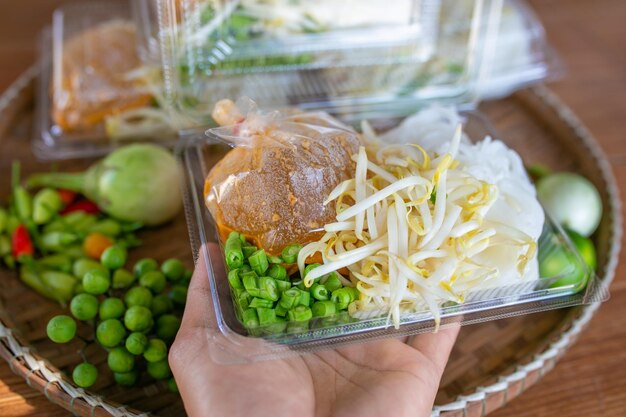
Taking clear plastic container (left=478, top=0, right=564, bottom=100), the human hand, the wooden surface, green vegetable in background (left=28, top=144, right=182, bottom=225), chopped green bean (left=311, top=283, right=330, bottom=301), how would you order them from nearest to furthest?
the human hand, chopped green bean (left=311, top=283, right=330, bottom=301), the wooden surface, green vegetable in background (left=28, top=144, right=182, bottom=225), clear plastic container (left=478, top=0, right=564, bottom=100)

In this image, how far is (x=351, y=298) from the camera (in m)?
1.23

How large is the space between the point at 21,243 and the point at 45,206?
0.45 ft

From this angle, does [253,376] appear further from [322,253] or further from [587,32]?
[587,32]

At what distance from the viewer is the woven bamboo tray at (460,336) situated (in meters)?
1.36

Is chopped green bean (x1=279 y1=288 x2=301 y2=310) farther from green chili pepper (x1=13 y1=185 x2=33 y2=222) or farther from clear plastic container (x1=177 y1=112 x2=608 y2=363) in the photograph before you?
green chili pepper (x1=13 y1=185 x2=33 y2=222)

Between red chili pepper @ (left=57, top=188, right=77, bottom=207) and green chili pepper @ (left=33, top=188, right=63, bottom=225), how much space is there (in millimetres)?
27

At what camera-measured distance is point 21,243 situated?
1635 millimetres

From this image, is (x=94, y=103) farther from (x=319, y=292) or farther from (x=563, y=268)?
(x=563, y=268)

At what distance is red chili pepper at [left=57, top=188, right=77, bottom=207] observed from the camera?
5.94ft

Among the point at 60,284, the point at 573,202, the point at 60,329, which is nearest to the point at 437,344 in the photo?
the point at 573,202

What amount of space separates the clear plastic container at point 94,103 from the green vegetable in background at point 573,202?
3.66ft

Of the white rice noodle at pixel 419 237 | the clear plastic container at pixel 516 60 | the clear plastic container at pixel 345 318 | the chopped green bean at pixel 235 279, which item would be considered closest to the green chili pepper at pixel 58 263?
the clear plastic container at pixel 345 318

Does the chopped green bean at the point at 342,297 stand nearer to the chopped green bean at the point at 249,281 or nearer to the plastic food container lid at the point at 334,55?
the chopped green bean at the point at 249,281

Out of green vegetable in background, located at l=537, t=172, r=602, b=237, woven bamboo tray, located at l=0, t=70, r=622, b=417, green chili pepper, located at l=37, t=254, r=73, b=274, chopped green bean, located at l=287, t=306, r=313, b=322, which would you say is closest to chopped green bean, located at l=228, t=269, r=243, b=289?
chopped green bean, located at l=287, t=306, r=313, b=322
